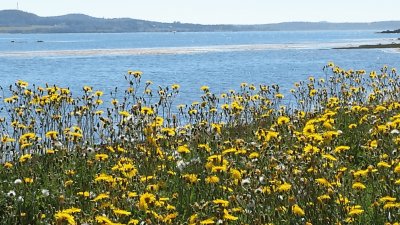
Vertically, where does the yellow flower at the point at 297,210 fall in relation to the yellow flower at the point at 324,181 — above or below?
below

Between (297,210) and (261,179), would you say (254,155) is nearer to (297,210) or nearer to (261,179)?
(261,179)

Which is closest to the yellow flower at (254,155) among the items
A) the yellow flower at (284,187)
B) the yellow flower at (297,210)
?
the yellow flower at (284,187)

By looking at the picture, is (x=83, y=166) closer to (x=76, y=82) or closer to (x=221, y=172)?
(x=221, y=172)

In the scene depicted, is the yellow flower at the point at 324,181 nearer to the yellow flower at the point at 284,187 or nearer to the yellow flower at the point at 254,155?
the yellow flower at the point at 284,187

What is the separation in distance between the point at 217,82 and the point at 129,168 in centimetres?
3065

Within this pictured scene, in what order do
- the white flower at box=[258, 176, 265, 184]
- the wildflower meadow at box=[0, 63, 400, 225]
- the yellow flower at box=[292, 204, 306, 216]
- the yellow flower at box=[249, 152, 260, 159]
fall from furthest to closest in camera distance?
the yellow flower at box=[249, 152, 260, 159] < the white flower at box=[258, 176, 265, 184] < the wildflower meadow at box=[0, 63, 400, 225] < the yellow flower at box=[292, 204, 306, 216]

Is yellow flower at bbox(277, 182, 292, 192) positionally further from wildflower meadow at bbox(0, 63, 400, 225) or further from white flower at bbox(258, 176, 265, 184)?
white flower at bbox(258, 176, 265, 184)

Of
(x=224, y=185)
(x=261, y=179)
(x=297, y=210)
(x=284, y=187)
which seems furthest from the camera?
(x=224, y=185)

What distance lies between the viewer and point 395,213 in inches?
211

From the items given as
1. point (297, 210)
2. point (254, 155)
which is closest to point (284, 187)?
point (297, 210)

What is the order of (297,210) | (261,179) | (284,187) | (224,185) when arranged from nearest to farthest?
(297,210)
(284,187)
(261,179)
(224,185)

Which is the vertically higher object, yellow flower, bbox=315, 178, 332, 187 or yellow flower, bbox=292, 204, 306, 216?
yellow flower, bbox=315, 178, 332, 187

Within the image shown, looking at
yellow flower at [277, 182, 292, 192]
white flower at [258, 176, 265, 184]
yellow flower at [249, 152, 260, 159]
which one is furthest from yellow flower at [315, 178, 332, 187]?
yellow flower at [249, 152, 260, 159]

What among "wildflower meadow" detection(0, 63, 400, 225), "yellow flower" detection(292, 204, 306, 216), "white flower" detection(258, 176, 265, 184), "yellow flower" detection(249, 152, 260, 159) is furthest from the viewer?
"yellow flower" detection(249, 152, 260, 159)
